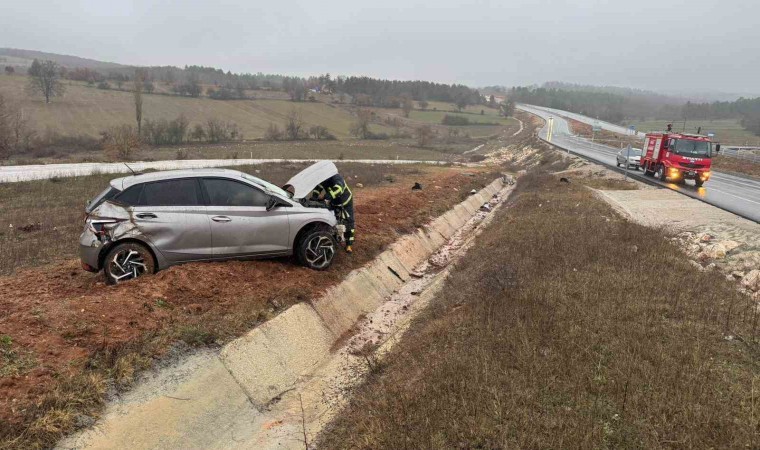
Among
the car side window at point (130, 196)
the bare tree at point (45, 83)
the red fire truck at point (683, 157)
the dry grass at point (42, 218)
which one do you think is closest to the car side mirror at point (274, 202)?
the car side window at point (130, 196)

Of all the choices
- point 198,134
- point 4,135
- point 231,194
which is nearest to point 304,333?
point 231,194

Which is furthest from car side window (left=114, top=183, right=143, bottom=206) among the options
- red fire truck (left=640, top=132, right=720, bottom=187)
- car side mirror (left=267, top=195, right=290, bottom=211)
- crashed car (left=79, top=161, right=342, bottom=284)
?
red fire truck (left=640, top=132, right=720, bottom=187)

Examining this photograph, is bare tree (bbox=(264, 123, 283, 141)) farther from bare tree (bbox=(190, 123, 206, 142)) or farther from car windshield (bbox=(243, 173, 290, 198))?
car windshield (bbox=(243, 173, 290, 198))

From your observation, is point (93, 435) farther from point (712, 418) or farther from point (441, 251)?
point (441, 251)

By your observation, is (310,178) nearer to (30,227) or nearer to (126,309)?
(126,309)

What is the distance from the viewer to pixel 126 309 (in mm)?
6879

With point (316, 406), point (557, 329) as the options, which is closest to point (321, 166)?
point (316, 406)

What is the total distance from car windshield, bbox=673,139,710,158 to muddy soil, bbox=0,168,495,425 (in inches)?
831

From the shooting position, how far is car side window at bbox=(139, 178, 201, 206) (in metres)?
7.77

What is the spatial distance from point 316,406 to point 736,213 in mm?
17094

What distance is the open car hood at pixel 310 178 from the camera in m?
9.59

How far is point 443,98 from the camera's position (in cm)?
15062

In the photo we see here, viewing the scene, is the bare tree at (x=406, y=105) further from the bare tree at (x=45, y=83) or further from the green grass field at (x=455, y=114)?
the bare tree at (x=45, y=83)

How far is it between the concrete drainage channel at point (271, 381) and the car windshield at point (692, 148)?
1908 centimetres
